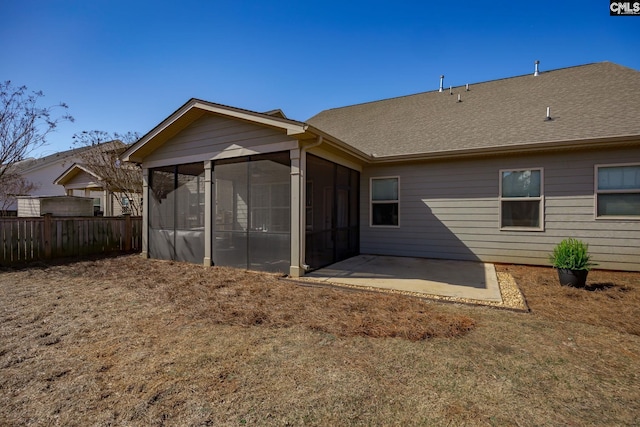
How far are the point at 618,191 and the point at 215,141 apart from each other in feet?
28.9

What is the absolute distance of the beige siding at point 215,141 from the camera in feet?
20.0

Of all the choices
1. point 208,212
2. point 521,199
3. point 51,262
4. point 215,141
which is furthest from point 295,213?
→ point 51,262

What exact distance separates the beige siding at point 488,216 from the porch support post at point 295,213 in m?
3.32

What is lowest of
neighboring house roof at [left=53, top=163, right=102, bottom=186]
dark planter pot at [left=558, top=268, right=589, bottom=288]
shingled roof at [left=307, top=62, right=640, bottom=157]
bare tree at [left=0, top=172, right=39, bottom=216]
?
dark planter pot at [left=558, top=268, right=589, bottom=288]

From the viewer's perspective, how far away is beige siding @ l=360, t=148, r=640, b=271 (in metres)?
6.32

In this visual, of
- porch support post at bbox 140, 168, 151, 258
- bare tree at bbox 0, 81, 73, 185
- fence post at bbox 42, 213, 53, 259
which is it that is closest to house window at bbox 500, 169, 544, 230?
porch support post at bbox 140, 168, 151, 258

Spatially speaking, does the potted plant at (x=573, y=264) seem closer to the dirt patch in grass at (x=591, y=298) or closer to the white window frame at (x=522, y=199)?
the dirt patch in grass at (x=591, y=298)

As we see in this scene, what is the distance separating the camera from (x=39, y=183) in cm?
1986

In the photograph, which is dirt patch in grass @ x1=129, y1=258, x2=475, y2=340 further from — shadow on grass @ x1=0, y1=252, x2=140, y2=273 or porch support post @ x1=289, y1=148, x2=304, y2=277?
shadow on grass @ x1=0, y1=252, x2=140, y2=273

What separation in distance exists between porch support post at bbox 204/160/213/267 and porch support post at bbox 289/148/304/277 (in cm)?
228

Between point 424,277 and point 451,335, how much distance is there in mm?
A: 2723

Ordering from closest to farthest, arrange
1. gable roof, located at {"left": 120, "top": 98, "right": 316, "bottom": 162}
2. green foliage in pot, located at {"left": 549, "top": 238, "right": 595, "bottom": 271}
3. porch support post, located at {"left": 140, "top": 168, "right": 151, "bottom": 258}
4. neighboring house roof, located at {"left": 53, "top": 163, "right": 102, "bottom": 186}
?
1. green foliage in pot, located at {"left": 549, "top": 238, "right": 595, "bottom": 271}
2. gable roof, located at {"left": 120, "top": 98, "right": 316, "bottom": 162}
3. porch support post, located at {"left": 140, "top": 168, "right": 151, "bottom": 258}
4. neighboring house roof, located at {"left": 53, "top": 163, "right": 102, "bottom": 186}

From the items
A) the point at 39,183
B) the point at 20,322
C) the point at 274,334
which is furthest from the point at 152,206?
the point at 39,183

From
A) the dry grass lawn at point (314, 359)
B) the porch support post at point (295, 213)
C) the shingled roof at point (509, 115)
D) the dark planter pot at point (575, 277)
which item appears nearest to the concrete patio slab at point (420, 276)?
the porch support post at point (295, 213)
